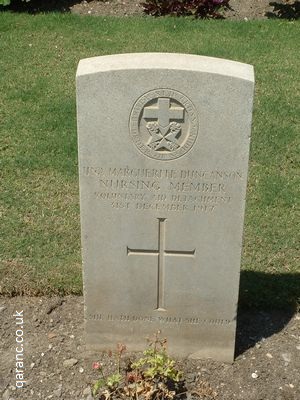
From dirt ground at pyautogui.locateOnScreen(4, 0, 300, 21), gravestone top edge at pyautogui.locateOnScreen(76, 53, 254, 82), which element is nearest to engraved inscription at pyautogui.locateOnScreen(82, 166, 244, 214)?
gravestone top edge at pyautogui.locateOnScreen(76, 53, 254, 82)

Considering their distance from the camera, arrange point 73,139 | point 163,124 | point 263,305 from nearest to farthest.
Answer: point 163,124
point 263,305
point 73,139

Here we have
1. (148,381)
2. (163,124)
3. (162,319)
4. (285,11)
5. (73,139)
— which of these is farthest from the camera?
(285,11)

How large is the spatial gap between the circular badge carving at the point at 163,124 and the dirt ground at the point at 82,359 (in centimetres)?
142

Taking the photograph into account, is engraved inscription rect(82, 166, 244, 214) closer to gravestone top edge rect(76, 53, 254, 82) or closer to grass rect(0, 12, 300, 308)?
gravestone top edge rect(76, 53, 254, 82)

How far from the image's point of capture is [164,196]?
3877 mm

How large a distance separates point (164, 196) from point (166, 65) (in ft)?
2.39

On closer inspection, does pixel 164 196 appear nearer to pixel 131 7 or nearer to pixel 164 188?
pixel 164 188

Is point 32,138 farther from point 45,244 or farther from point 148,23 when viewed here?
point 148,23

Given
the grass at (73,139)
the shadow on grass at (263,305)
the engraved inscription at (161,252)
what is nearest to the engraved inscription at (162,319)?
the engraved inscription at (161,252)

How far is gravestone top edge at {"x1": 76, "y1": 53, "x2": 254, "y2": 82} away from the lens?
11.6 feet

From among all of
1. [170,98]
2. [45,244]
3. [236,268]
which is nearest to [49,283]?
[45,244]

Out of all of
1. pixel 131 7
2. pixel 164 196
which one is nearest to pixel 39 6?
pixel 131 7

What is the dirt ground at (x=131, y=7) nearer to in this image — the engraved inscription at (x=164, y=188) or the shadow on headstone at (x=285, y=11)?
the shadow on headstone at (x=285, y=11)

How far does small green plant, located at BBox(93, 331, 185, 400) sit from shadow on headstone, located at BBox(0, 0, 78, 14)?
7619 millimetres
